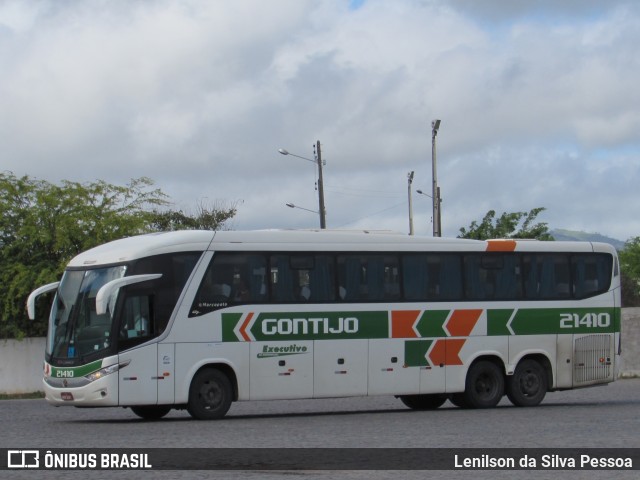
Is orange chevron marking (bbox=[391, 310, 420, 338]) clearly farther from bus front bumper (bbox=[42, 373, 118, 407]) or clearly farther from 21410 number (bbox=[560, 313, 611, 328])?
bus front bumper (bbox=[42, 373, 118, 407])

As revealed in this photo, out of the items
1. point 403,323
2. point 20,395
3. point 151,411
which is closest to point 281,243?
point 403,323

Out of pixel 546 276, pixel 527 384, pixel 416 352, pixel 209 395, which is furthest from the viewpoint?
pixel 546 276

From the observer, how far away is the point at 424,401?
91.7ft

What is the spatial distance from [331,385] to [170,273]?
3.85 metres

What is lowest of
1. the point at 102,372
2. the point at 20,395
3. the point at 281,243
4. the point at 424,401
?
the point at 20,395

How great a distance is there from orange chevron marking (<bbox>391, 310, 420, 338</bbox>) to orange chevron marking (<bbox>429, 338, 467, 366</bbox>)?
0.55m

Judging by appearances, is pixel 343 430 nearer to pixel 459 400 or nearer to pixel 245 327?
pixel 245 327

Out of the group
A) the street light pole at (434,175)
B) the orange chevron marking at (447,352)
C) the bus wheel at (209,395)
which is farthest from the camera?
the street light pole at (434,175)

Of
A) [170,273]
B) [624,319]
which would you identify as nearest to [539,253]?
[170,273]

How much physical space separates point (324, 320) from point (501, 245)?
14.7 ft

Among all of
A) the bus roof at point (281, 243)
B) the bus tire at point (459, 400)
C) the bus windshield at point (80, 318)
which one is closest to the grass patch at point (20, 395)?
the bus roof at point (281, 243)

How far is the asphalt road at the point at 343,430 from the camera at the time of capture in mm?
17156

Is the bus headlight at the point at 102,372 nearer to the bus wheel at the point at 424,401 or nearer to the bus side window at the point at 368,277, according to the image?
the bus side window at the point at 368,277

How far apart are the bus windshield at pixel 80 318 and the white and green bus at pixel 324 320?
0.08 feet
